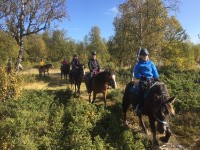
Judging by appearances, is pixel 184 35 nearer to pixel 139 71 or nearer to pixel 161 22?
pixel 161 22

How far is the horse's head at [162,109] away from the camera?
29.8ft

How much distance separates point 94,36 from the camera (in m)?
66.6

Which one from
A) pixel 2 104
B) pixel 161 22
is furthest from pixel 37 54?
pixel 2 104

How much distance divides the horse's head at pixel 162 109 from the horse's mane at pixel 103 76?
4.67 meters

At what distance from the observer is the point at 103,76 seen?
14094 millimetres

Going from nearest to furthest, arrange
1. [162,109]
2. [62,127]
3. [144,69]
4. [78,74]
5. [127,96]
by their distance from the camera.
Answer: [162,109] → [144,69] → [62,127] → [127,96] → [78,74]

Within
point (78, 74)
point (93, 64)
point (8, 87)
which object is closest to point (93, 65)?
point (93, 64)

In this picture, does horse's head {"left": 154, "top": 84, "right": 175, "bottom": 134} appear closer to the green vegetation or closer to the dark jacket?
the green vegetation

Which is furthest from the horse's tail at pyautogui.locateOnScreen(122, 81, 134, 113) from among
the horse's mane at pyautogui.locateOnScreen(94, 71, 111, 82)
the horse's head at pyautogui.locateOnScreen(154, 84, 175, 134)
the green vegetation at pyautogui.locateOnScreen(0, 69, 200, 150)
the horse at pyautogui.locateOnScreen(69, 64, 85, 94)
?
the horse at pyautogui.locateOnScreen(69, 64, 85, 94)

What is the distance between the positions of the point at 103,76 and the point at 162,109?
5367 mm

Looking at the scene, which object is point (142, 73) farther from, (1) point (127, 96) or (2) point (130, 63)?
(2) point (130, 63)

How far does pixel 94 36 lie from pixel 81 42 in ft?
15.8

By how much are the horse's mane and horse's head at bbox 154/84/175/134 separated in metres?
4.67

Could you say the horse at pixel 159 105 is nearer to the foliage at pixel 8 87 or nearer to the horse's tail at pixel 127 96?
the horse's tail at pixel 127 96
